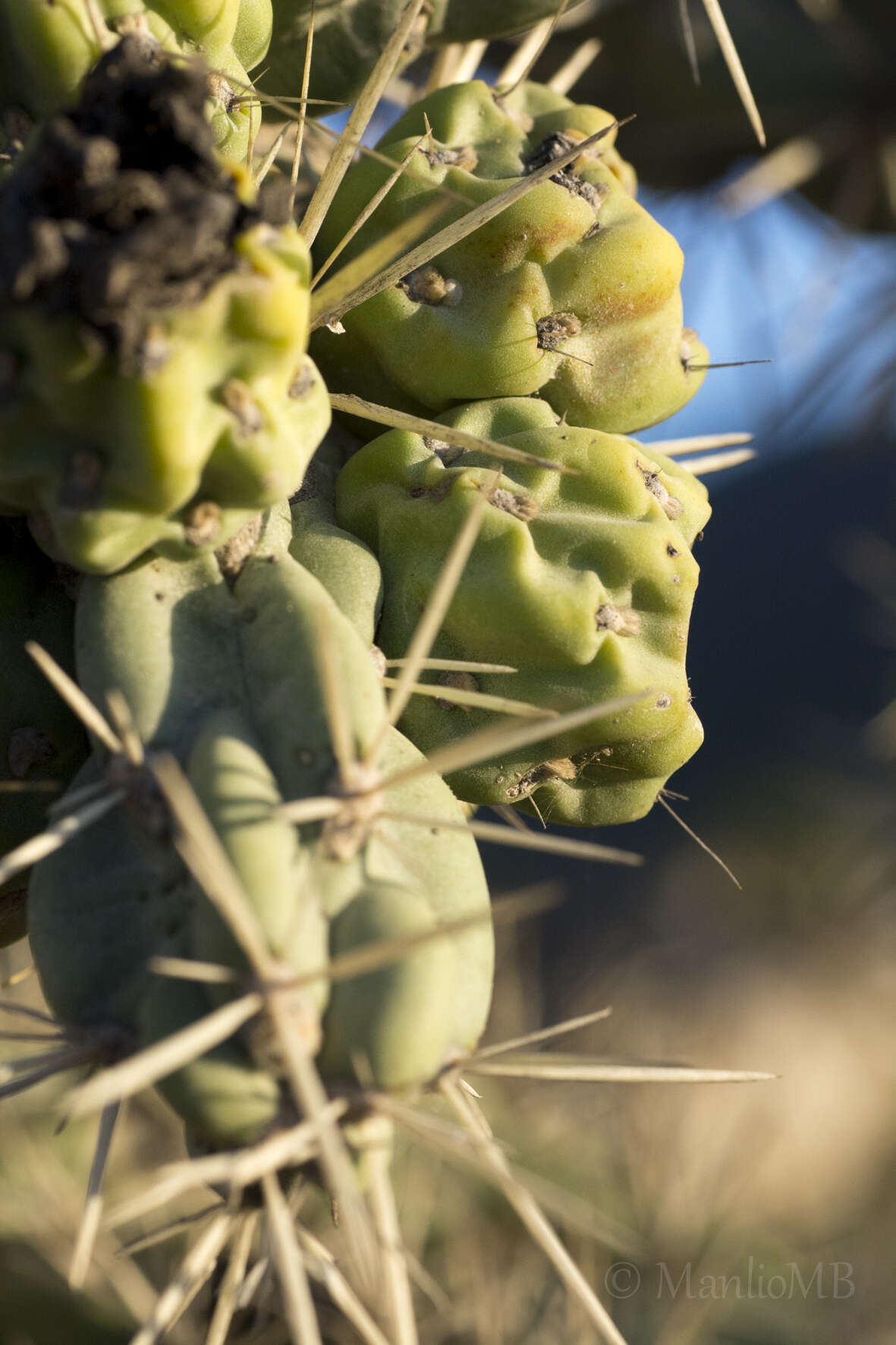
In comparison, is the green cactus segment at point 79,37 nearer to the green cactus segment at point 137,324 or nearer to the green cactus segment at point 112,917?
the green cactus segment at point 137,324

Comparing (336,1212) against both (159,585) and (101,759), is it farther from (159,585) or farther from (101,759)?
(159,585)

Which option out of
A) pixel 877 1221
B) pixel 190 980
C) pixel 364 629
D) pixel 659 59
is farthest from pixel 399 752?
pixel 877 1221

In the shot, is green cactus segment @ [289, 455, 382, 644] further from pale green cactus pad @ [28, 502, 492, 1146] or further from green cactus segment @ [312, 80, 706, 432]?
green cactus segment @ [312, 80, 706, 432]

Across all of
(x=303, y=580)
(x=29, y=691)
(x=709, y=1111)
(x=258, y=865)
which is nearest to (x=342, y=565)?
(x=303, y=580)

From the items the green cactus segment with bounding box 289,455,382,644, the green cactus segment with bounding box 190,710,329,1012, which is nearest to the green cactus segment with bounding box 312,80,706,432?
the green cactus segment with bounding box 289,455,382,644

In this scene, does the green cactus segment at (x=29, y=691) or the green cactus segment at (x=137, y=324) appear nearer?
the green cactus segment at (x=137, y=324)

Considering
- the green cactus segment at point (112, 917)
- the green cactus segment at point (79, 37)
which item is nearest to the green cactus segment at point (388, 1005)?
the green cactus segment at point (112, 917)
